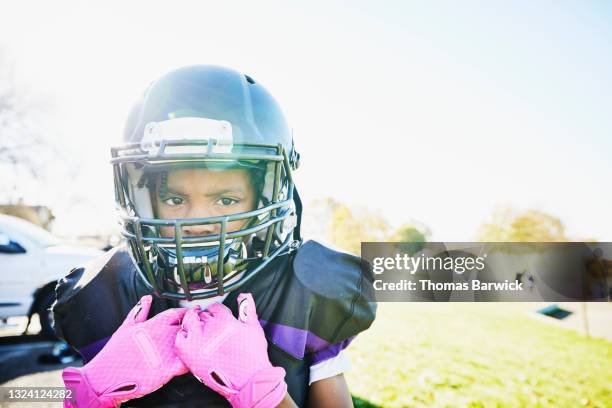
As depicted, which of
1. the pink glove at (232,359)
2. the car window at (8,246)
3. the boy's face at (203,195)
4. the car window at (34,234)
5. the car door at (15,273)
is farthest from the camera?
the car window at (34,234)

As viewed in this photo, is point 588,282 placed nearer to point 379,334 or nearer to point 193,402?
point 379,334

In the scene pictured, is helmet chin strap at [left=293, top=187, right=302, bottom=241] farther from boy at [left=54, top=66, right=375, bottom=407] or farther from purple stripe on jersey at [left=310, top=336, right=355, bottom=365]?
purple stripe on jersey at [left=310, top=336, right=355, bottom=365]

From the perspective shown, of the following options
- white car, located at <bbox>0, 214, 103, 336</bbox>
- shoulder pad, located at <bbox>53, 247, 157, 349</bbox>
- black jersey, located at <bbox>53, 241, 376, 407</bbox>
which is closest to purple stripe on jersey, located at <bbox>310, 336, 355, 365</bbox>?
black jersey, located at <bbox>53, 241, 376, 407</bbox>

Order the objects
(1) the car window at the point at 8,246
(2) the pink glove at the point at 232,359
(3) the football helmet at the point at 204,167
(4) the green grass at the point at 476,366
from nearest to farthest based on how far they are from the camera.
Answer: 1. (2) the pink glove at the point at 232,359
2. (3) the football helmet at the point at 204,167
3. (4) the green grass at the point at 476,366
4. (1) the car window at the point at 8,246

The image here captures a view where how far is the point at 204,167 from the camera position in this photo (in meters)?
1.16

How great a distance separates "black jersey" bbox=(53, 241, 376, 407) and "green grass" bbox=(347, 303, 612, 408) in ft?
6.08

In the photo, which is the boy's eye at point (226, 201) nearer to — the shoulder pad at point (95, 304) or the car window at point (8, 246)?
the shoulder pad at point (95, 304)

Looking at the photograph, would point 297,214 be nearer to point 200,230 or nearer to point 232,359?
point 200,230

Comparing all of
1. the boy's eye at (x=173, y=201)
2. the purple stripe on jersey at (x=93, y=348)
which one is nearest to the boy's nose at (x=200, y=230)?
the boy's eye at (x=173, y=201)

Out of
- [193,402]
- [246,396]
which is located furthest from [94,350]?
[246,396]

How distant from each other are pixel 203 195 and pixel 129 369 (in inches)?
20.8

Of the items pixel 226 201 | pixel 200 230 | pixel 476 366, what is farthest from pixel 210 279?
pixel 476 366

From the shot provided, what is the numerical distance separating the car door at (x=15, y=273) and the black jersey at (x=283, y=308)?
11.2ft

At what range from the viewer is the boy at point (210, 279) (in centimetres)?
98
